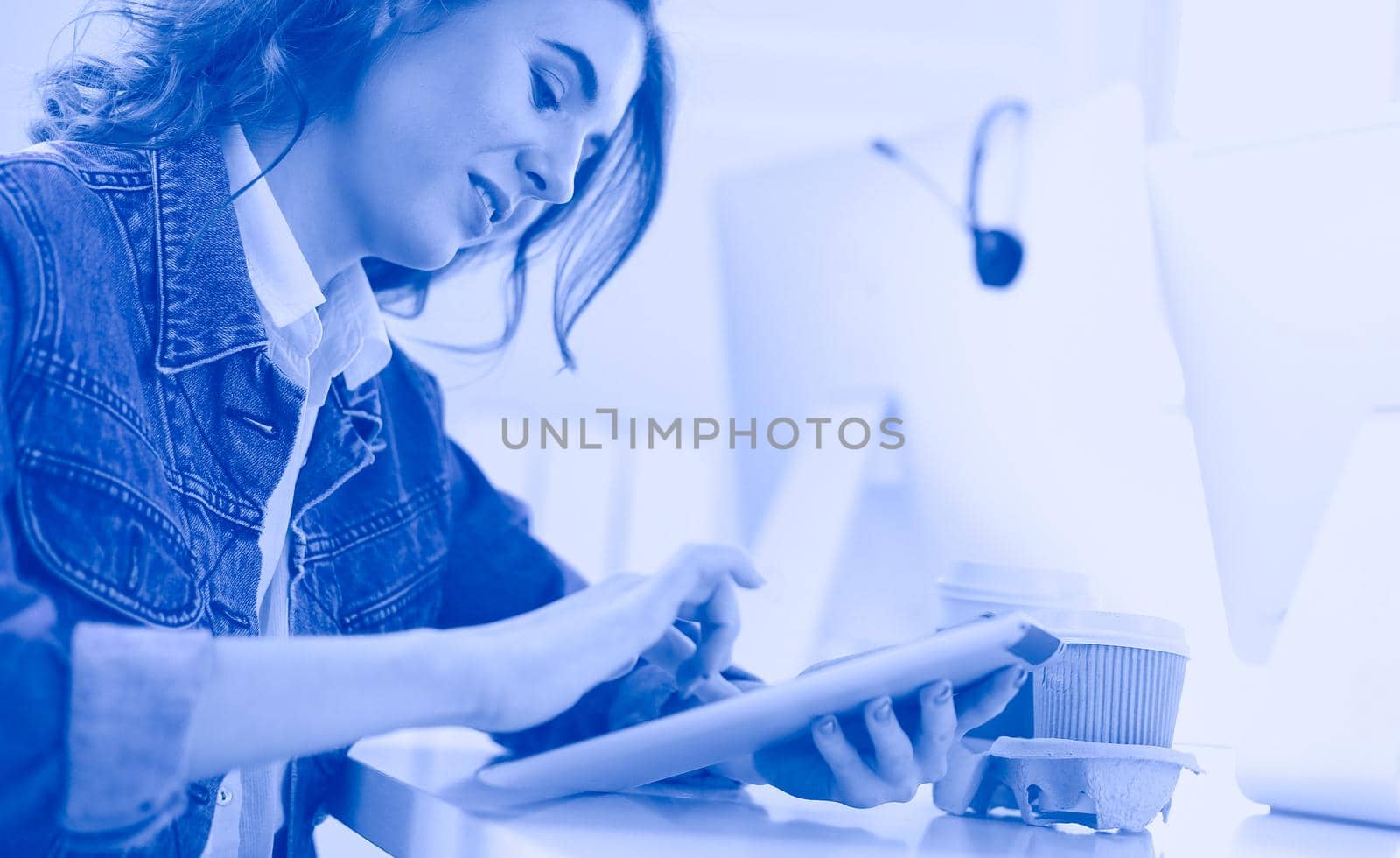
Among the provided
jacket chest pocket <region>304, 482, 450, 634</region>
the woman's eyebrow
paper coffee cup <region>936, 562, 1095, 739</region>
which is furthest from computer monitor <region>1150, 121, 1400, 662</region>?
jacket chest pocket <region>304, 482, 450, 634</region>

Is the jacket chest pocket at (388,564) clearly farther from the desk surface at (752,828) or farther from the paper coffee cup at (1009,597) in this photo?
the paper coffee cup at (1009,597)

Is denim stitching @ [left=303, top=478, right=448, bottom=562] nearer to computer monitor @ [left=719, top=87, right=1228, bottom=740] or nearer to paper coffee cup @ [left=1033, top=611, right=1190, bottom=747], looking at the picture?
computer monitor @ [left=719, top=87, right=1228, bottom=740]

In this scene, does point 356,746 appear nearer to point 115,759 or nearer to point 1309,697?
point 115,759

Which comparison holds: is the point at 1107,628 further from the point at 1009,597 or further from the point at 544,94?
the point at 544,94

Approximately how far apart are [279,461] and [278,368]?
0.19 feet

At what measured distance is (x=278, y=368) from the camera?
78 centimetres

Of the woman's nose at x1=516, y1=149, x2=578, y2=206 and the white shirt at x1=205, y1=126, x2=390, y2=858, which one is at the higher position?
the woman's nose at x1=516, y1=149, x2=578, y2=206

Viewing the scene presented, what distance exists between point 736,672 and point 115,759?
1.58ft

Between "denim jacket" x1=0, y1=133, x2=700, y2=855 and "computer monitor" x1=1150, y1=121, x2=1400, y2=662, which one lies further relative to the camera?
"computer monitor" x1=1150, y1=121, x2=1400, y2=662

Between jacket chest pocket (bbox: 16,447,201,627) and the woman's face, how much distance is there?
0.84ft

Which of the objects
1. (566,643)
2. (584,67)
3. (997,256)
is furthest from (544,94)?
(566,643)

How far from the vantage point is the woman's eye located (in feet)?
2.72

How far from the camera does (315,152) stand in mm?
847

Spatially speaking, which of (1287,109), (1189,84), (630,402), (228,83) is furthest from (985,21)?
(228,83)
